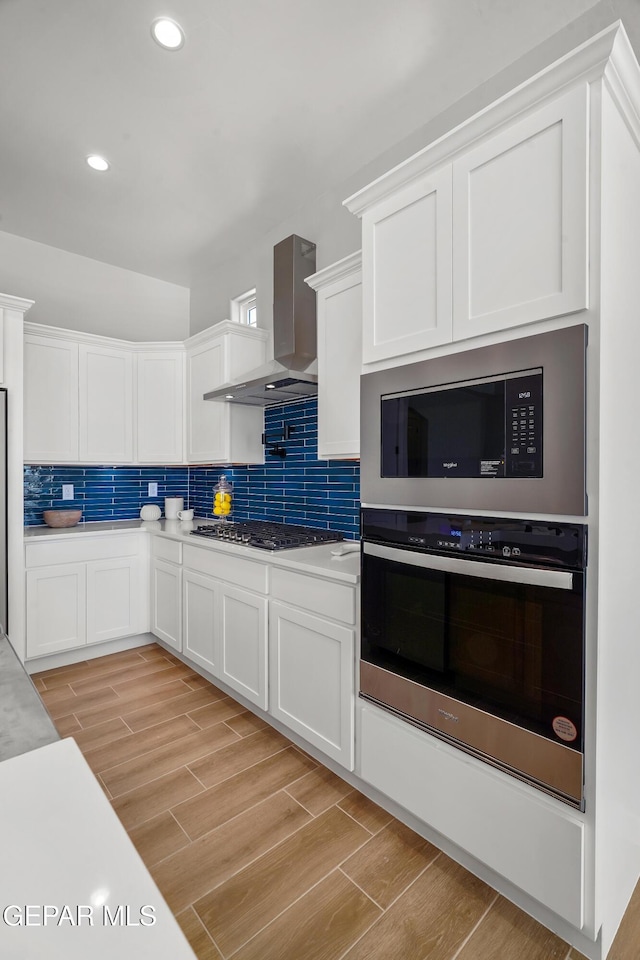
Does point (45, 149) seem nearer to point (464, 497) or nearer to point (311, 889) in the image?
point (464, 497)

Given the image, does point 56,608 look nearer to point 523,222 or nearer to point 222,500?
point 222,500

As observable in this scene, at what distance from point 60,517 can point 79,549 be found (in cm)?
37

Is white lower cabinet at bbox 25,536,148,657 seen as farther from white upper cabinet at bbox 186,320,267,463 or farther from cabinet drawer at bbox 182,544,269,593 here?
white upper cabinet at bbox 186,320,267,463

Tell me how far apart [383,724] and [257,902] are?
668 millimetres

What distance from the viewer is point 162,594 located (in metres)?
3.59

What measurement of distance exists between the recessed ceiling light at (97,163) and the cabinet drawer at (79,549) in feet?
7.45

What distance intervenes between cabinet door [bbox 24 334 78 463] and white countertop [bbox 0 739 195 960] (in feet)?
10.5

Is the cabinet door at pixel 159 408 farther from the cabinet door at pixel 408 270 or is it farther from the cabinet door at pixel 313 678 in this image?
the cabinet door at pixel 408 270

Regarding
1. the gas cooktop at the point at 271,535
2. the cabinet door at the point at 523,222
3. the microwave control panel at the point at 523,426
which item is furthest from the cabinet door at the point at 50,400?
the microwave control panel at the point at 523,426

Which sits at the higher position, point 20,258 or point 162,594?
point 20,258

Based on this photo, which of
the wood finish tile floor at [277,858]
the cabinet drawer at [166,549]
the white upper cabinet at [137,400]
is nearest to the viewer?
the wood finish tile floor at [277,858]

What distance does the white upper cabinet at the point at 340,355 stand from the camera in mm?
2395

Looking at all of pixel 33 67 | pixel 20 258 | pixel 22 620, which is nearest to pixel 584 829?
pixel 22 620

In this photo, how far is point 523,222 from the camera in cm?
139
